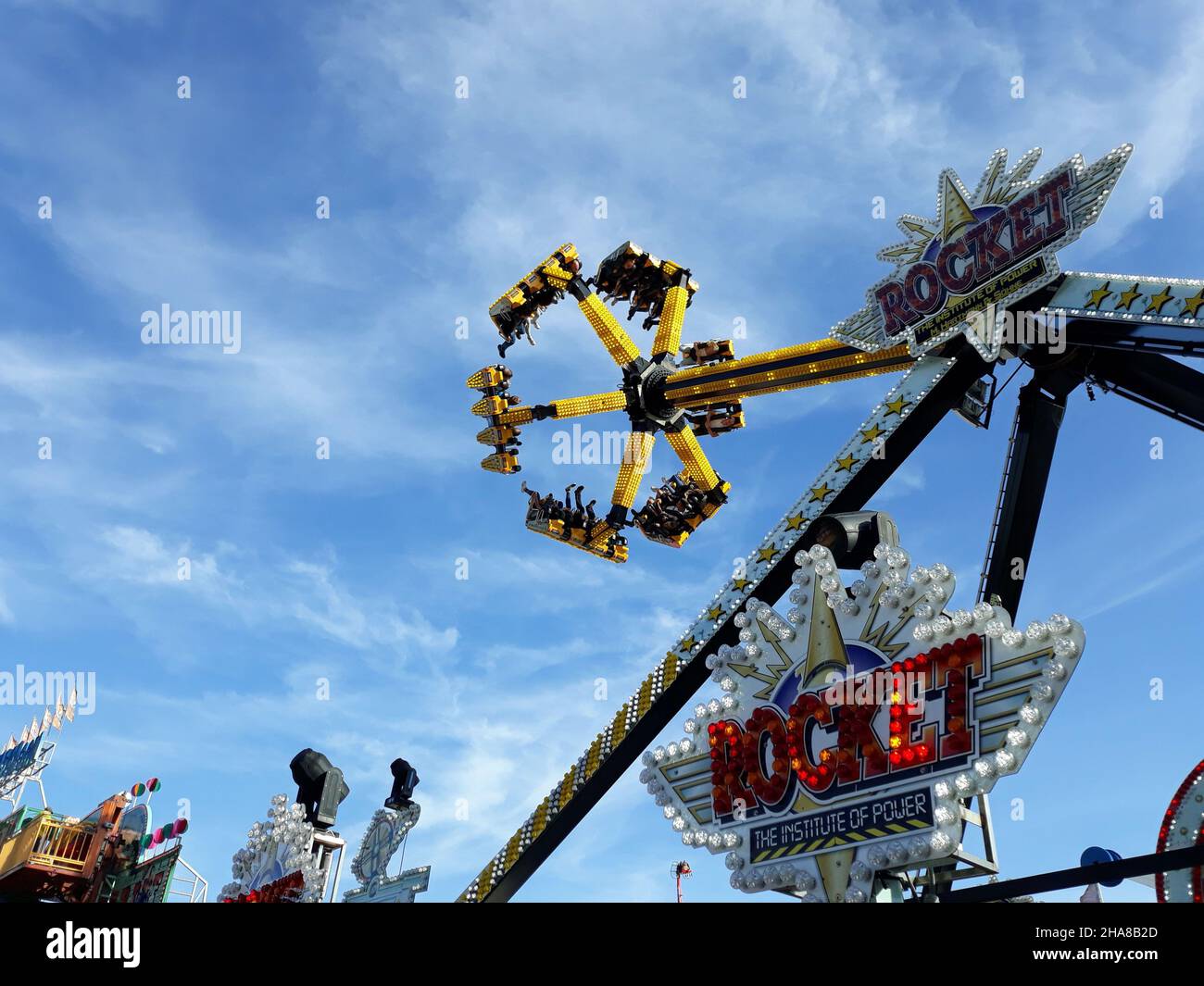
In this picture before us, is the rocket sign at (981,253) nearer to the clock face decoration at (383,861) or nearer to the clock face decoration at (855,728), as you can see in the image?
the clock face decoration at (855,728)

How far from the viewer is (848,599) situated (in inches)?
504

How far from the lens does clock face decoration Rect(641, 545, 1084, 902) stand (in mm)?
10641

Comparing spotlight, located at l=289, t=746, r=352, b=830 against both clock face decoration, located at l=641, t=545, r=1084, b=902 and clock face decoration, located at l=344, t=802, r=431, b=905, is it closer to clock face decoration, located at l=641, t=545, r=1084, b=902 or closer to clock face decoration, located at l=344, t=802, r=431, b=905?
clock face decoration, located at l=344, t=802, r=431, b=905

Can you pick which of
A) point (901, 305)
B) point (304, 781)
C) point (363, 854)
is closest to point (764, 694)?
point (901, 305)

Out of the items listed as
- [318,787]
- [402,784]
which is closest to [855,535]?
[402,784]

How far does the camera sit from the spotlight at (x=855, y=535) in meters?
13.8

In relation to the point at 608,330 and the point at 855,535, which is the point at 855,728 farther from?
the point at 608,330

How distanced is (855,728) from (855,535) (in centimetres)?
309

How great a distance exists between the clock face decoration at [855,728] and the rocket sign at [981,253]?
4.31 meters

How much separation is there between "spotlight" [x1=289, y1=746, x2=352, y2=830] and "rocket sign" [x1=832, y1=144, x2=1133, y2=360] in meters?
15.4

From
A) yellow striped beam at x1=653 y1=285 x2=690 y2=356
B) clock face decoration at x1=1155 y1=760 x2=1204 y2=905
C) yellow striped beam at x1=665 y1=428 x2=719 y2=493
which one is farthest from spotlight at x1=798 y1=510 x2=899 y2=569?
yellow striped beam at x1=653 y1=285 x2=690 y2=356

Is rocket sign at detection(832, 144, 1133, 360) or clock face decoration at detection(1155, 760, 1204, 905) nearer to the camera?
clock face decoration at detection(1155, 760, 1204, 905)
